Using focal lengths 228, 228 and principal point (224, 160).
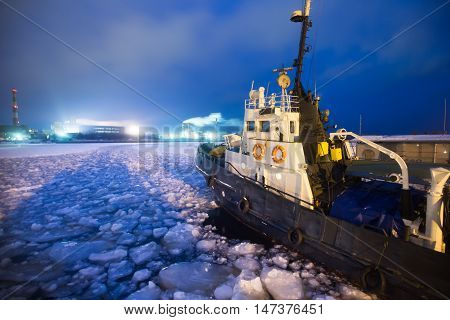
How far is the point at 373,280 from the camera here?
14.2ft

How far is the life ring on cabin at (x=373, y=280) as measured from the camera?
165 inches

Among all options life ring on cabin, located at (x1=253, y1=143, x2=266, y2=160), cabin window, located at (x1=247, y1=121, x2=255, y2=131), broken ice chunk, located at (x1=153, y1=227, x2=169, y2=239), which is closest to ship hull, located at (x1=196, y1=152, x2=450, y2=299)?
life ring on cabin, located at (x1=253, y1=143, x2=266, y2=160)

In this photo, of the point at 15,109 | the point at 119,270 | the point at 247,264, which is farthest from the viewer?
the point at 15,109

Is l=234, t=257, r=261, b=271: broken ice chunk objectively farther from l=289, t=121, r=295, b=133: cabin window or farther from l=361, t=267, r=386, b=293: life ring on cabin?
l=289, t=121, r=295, b=133: cabin window

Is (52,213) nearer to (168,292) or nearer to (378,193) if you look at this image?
(168,292)

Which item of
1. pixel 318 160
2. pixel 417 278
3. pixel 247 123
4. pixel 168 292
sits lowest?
pixel 168 292

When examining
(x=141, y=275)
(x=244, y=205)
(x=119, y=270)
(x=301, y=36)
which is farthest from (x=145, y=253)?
(x=301, y=36)

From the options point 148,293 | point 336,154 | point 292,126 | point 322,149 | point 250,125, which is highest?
point 250,125

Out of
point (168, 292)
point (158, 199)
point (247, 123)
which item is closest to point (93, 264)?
point (168, 292)

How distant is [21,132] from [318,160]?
88177 mm

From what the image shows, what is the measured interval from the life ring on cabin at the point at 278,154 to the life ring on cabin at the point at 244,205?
1.59 metres

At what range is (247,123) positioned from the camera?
8.13m

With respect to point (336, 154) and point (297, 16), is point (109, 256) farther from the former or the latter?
point (297, 16)

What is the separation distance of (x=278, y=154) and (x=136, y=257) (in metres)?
4.62
